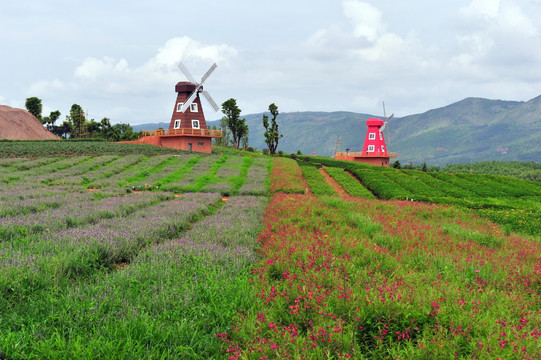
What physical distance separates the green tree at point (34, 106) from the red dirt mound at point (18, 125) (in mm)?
4846

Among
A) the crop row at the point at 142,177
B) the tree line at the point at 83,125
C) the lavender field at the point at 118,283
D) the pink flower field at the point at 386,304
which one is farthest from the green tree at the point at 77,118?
→ the pink flower field at the point at 386,304

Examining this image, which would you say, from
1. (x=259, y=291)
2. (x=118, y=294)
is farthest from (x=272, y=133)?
(x=118, y=294)

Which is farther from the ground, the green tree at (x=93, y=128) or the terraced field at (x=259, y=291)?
the green tree at (x=93, y=128)

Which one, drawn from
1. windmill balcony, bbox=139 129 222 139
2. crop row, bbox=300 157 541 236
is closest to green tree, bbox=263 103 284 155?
windmill balcony, bbox=139 129 222 139

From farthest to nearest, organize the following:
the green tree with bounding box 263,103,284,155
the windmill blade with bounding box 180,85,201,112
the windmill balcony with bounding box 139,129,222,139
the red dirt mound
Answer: the red dirt mound, the green tree with bounding box 263,103,284,155, the windmill blade with bounding box 180,85,201,112, the windmill balcony with bounding box 139,129,222,139

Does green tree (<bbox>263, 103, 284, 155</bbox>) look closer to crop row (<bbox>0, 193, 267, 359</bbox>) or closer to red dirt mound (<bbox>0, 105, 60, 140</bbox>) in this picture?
red dirt mound (<bbox>0, 105, 60, 140</bbox>)

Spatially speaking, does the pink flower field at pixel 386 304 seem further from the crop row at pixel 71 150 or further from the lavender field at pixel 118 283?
the crop row at pixel 71 150

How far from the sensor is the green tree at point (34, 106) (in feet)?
259

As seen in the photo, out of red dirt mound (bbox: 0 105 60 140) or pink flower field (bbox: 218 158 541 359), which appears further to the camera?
red dirt mound (bbox: 0 105 60 140)

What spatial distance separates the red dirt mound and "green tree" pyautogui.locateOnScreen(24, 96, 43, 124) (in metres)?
4.85

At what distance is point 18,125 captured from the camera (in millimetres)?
69938

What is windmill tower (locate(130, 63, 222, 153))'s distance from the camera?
50188 millimetres

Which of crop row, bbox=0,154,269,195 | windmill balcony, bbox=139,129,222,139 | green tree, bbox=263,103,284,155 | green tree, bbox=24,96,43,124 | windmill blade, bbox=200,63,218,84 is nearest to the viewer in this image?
crop row, bbox=0,154,269,195

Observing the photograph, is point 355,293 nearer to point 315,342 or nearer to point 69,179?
point 315,342
